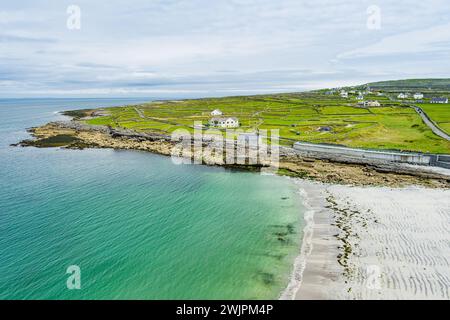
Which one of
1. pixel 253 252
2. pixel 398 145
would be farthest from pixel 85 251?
pixel 398 145

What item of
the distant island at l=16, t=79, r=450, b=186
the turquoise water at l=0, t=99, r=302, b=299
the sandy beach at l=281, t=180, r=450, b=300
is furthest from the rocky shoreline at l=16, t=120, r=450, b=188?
the turquoise water at l=0, t=99, r=302, b=299

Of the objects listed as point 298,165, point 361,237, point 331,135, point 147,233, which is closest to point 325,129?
point 331,135

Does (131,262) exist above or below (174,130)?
below

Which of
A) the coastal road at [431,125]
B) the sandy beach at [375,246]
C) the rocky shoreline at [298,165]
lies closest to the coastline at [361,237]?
the sandy beach at [375,246]

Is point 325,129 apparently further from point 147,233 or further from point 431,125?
point 147,233
